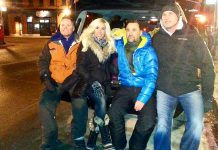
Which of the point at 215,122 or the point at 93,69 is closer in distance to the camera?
the point at 93,69

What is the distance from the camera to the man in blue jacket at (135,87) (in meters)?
4.11

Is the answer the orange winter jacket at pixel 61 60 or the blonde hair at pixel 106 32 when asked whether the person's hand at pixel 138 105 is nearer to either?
the blonde hair at pixel 106 32

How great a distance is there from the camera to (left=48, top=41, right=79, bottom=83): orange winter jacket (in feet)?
15.1

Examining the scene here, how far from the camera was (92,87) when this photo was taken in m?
4.54

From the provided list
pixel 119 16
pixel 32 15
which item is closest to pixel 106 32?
pixel 119 16

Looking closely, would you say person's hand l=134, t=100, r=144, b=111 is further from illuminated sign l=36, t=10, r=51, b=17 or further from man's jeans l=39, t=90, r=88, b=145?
illuminated sign l=36, t=10, r=51, b=17

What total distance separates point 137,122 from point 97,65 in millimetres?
964

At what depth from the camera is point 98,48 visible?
4.48m

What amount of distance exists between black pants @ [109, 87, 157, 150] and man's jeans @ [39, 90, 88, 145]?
1.63ft

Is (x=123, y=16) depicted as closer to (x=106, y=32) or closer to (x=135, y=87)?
(x=106, y=32)

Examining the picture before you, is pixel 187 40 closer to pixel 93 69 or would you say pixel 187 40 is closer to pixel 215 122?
pixel 93 69

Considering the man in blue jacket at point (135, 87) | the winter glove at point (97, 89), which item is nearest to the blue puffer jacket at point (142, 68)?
the man in blue jacket at point (135, 87)

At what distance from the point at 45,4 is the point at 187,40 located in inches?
2013

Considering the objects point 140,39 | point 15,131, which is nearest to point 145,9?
point 140,39
